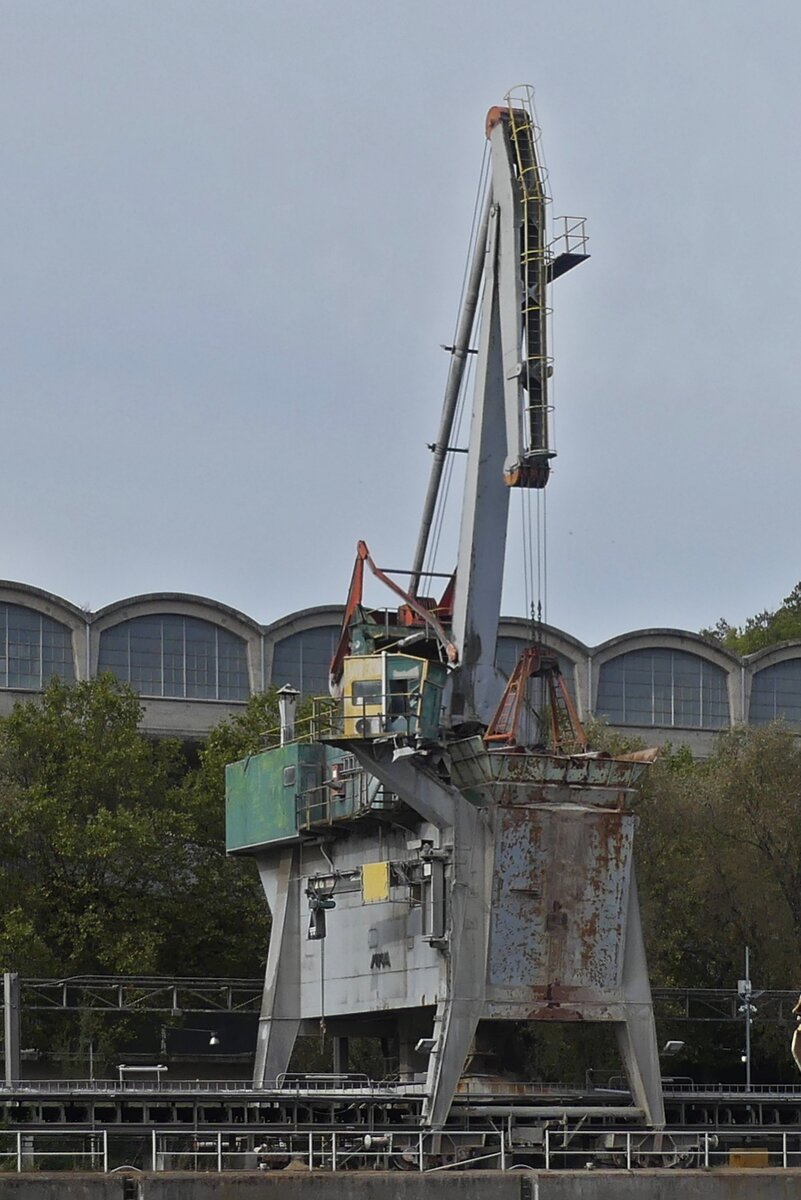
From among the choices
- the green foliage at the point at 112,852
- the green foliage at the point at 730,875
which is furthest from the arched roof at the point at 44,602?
the green foliage at the point at 730,875

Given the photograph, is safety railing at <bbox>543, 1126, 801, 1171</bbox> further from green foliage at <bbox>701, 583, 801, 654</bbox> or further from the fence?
green foliage at <bbox>701, 583, 801, 654</bbox>

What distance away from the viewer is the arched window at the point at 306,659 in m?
89.1

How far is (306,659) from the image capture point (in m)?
89.7

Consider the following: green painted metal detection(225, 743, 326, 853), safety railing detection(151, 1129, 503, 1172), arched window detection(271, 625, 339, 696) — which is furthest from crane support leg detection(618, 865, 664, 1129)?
arched window detection(271, 625, 339, 696)

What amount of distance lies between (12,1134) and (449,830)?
1125 cm

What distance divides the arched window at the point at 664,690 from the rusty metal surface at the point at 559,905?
4471 centimetres

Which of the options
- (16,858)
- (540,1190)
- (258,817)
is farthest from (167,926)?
(540,1190)

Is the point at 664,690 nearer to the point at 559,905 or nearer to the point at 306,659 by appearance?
the point at 306,659

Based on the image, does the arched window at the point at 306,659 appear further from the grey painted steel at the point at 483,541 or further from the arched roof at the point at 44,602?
the grey painted steel at the point at 483,541

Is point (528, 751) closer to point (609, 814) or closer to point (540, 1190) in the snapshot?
point (609, 814)

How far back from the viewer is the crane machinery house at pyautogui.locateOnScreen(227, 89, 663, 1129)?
1893 inches

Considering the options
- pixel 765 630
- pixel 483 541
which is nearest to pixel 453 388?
pixel 483 541

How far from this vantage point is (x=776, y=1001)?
63781mm

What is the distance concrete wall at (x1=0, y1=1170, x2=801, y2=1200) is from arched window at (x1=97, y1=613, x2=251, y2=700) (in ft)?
159
